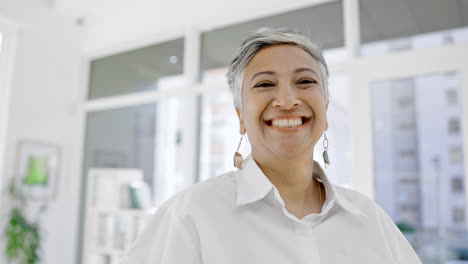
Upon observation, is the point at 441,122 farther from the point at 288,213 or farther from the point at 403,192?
the point at 288,213

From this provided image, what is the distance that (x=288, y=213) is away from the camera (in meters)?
0.87

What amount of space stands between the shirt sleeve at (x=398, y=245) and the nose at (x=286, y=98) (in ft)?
1.21

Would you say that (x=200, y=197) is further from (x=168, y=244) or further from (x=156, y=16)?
(x=156, y=16)

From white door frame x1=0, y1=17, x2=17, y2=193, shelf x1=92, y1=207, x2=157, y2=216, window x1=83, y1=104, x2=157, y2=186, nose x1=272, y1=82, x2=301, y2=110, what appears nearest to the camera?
nose x1=272, y1=82, x2=301, y2=110

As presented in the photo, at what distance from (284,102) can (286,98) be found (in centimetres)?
1

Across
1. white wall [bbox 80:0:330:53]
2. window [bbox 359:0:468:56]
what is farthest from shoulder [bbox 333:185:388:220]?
white wall [bbox 80:0:330:53]

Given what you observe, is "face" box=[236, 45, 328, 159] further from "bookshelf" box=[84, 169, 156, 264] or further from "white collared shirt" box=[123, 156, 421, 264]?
"bookshelf" box=[84, 169, 156, 264]

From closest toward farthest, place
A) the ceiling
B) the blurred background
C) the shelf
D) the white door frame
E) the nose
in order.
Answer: the nose
the blurred background
the ceiling
the shelf
the white door frame

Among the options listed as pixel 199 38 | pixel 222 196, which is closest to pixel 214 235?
pixel 222 196

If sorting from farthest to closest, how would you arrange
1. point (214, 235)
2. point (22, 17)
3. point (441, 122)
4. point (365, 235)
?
point (22, 17) < point (441, 122) < point (365, 235) < point (214, 235)

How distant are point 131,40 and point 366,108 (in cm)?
253

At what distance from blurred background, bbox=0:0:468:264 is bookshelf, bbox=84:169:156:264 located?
15 millimetres

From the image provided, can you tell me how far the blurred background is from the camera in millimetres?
2506

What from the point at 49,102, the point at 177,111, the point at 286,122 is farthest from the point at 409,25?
the point at 49,102
